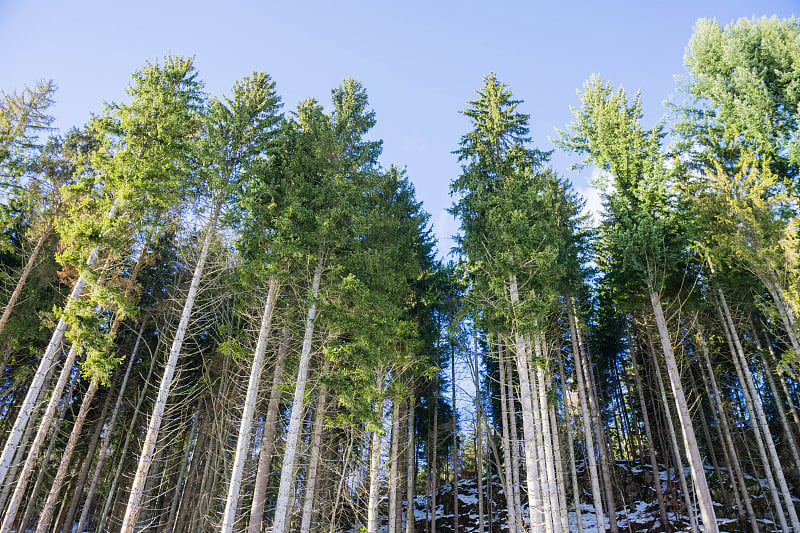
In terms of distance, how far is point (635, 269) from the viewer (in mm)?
11836

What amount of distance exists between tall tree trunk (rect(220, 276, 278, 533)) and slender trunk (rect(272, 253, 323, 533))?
0.87 m

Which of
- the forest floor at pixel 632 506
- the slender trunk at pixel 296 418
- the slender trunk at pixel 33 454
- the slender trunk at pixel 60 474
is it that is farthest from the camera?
the forest floor at pixel 632 506

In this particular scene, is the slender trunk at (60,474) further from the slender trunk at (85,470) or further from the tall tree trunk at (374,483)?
the tall tree trunk at (374,483)

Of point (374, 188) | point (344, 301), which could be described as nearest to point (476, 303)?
point (344, 301)

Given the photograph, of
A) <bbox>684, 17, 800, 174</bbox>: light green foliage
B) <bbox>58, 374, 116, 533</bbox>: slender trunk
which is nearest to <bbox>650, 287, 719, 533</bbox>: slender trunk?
<bbox>684, 17, 800, 174</bbox>: light green foliage

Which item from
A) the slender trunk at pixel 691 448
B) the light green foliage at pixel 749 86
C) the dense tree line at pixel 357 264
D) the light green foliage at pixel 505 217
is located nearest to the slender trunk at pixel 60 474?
the dense tree line at pixel 357 264

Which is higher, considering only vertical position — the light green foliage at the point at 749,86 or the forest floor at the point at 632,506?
the light green foliage at the point at 749,86

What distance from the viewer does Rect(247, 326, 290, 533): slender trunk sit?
896cm

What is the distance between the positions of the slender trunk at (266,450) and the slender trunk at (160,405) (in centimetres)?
230

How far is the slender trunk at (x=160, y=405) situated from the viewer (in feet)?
25.8

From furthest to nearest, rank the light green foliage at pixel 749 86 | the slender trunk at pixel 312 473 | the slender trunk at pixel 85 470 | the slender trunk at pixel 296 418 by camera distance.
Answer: the slender trunk at pixel 85 470, the light green foliage at pixel 749 86, the slender trunk at pixel 312 473, the slender trunk at pixel 296 418

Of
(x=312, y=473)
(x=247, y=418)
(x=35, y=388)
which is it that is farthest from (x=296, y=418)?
(x=35, y=388)

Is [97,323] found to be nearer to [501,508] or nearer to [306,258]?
[306,258]

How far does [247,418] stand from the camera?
901cm
